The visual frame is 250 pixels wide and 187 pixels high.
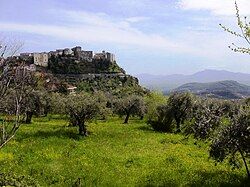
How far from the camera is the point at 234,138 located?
937 inches

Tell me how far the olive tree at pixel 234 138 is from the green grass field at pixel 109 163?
210 cm

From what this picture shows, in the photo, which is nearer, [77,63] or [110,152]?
[110,152]

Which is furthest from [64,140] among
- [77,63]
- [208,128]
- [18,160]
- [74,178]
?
[77,63]

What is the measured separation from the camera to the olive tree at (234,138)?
23734mm

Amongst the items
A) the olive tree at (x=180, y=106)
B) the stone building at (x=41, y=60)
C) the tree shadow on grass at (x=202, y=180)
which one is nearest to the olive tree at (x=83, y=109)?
the olive tree at (x=180, y=106)

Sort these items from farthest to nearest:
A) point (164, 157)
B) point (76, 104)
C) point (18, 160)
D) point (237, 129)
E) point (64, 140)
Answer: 1. point (76, 104)
2. point (64, 140)
3. point (164, 157)
4. point (18, 160)
5. point (237, 129)

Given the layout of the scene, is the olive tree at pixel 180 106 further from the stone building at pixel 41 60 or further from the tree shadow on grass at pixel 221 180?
the stone building at pixel 41 60

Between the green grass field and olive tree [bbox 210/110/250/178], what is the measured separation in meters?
2.10

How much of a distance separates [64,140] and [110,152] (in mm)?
6513

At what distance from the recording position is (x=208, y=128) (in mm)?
25359

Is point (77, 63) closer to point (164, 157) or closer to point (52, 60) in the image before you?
point (52, 60)

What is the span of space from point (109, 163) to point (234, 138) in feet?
33.0

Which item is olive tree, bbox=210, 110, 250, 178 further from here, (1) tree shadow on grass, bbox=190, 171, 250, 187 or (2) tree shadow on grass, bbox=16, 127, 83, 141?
(2) tree shadow on grass, bbox=16, 127, 83, 141

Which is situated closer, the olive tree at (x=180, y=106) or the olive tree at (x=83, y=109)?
the olive tree at (x=83, y=109)
